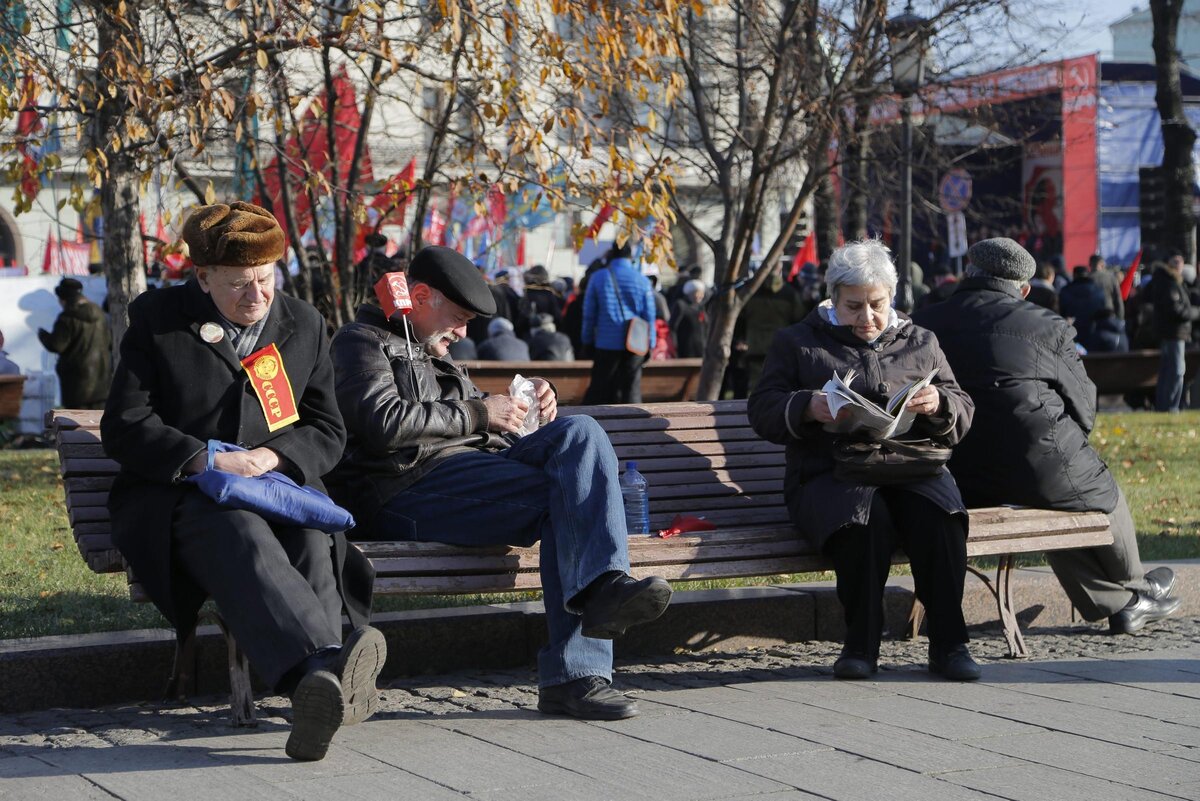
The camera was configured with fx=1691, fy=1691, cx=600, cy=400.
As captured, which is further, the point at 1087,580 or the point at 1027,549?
the point at 1087,580

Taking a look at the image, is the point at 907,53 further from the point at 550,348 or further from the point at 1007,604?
the point at 1007,604

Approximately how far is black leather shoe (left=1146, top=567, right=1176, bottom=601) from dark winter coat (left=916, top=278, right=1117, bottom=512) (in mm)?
426

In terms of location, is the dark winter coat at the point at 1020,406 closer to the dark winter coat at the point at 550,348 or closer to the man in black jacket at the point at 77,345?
the dark winter coat at the point at 550,348

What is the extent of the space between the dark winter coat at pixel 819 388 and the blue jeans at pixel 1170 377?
41.4 feet

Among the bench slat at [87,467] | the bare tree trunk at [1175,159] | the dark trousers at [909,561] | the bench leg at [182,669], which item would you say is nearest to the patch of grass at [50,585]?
the bench leg at [182,669]

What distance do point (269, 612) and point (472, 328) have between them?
1446cm

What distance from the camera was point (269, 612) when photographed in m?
4.30

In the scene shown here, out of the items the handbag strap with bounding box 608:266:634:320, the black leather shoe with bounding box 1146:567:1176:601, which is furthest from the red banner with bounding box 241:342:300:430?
the handbag strap with bounding box 608:266:634:320

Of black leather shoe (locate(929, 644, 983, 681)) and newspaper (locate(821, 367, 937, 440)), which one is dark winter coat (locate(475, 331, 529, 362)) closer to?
newspaper (locate(821, 367, 937, 440))

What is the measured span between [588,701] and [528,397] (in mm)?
1209

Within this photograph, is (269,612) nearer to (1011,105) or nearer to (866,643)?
(866,643)

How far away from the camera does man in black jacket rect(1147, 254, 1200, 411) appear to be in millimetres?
17188

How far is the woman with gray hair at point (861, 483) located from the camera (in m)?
5.45

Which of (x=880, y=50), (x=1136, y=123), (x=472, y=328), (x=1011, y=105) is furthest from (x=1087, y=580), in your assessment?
(x=1136, y=123)
